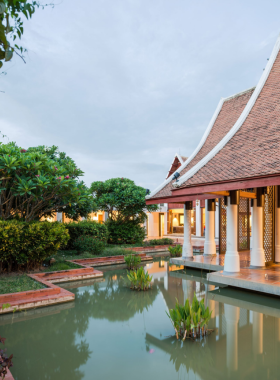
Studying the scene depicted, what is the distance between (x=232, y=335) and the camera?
4.39 m

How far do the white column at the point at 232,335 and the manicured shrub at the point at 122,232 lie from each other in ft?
30.3

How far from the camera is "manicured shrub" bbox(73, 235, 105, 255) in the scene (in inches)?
449

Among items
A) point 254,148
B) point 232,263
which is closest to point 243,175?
point 254,148

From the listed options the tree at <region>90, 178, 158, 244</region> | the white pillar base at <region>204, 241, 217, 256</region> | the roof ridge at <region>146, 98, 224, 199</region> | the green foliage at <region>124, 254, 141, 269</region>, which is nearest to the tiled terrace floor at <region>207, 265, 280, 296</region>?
the white pillar base at <region>204, 241, 217, 256</region>

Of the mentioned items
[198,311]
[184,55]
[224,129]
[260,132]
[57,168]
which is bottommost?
[198,311]

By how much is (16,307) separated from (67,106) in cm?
2035

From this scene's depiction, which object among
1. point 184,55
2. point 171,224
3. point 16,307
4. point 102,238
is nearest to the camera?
point 16,307

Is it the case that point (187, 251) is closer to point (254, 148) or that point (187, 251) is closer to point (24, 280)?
point (254, 148)

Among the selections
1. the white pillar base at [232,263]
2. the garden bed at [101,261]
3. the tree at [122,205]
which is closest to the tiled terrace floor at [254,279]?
the white pillar base at [232,263]

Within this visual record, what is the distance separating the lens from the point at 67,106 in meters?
23.0

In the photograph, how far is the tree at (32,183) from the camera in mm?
7441

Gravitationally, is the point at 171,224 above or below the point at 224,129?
below

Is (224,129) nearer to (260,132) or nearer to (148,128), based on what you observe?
(260,132)

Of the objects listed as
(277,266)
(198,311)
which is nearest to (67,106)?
(277,266)
